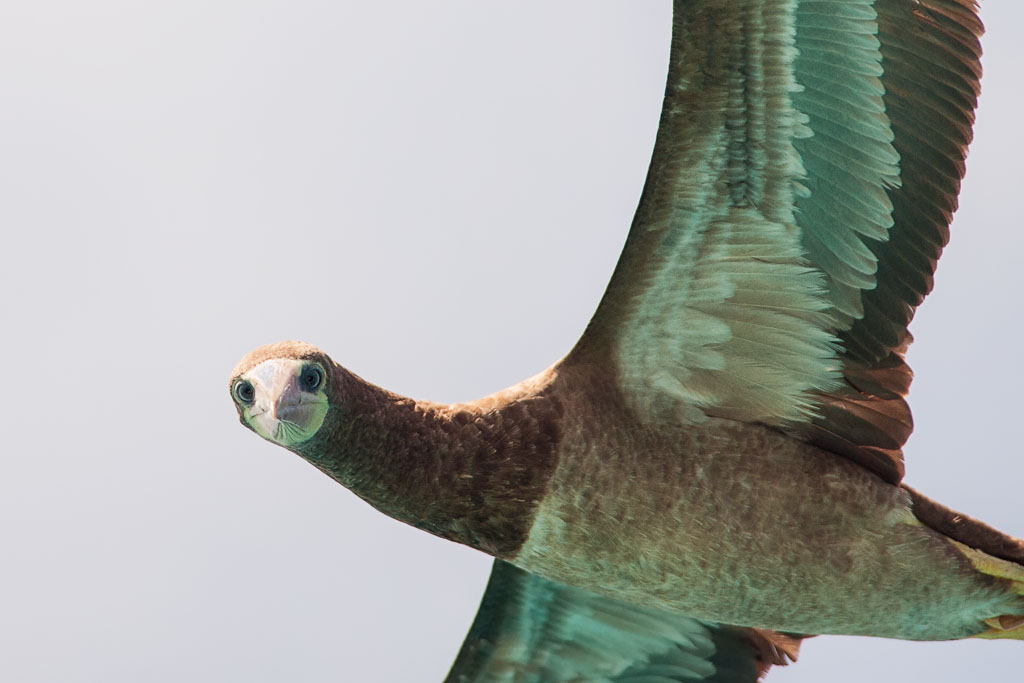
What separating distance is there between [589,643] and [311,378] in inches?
115

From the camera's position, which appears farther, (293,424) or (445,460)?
(445,460)

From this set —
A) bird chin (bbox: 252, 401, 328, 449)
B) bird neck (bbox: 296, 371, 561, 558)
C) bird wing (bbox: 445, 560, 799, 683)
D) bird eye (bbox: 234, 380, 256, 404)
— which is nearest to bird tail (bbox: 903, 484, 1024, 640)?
bird wing (bbox: 445, 560, 799, 683)

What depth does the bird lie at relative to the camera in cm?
735

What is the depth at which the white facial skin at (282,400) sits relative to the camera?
7.30 meters

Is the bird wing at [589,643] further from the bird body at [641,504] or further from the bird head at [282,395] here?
the bird head at [282,395]

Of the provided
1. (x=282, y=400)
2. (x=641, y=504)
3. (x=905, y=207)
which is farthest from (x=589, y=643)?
(x=905, y=207)

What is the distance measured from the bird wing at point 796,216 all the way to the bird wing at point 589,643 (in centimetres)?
178

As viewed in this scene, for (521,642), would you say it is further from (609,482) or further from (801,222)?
(801,222)

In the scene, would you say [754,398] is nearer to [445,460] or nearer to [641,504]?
[641,504]

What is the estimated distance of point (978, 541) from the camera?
25.7 ft

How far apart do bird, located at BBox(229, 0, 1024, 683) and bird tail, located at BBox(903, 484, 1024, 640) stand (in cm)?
1

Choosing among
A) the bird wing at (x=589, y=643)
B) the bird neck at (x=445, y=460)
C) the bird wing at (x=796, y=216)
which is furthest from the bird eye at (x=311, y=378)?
the bird wing at (x=589, y=643)

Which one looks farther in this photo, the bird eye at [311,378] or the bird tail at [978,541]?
the bird tail at [978,541]

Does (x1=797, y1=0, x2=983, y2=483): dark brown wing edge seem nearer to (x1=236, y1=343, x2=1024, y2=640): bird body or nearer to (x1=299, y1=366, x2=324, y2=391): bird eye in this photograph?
(x1=236, y1=343, x2=1024, y2=640): bird body
